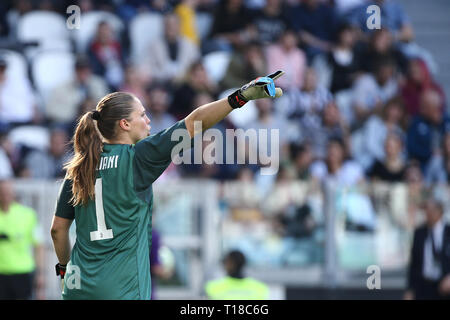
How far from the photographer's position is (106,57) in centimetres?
1126

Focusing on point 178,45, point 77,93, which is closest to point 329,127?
point 178,45

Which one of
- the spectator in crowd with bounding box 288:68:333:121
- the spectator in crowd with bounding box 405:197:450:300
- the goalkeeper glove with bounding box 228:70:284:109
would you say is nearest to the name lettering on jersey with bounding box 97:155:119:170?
the goalkeeper glove with bounding box 228:70:284:109

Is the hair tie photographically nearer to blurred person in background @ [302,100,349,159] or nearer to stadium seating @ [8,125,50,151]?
stadium seating @ [8,125,50,151]

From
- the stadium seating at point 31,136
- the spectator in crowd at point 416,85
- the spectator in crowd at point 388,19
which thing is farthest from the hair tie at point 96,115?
the spectator in crowd at point 388,19

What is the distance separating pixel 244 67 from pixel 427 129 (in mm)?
2567

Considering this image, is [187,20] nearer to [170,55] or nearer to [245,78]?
[170,55]

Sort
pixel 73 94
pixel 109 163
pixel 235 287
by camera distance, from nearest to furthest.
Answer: pixel 109 163 → pixel 235 287 → pixel 73 94

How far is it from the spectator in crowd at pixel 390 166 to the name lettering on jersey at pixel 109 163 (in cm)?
709

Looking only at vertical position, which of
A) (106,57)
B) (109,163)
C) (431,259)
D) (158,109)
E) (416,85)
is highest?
(106,57)

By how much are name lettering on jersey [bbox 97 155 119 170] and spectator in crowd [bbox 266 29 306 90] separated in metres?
7.76

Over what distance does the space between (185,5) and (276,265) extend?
4.50 meters

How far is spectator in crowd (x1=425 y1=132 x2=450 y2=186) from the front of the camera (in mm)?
10961

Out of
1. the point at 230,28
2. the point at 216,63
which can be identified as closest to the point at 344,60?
the point at 230,28
